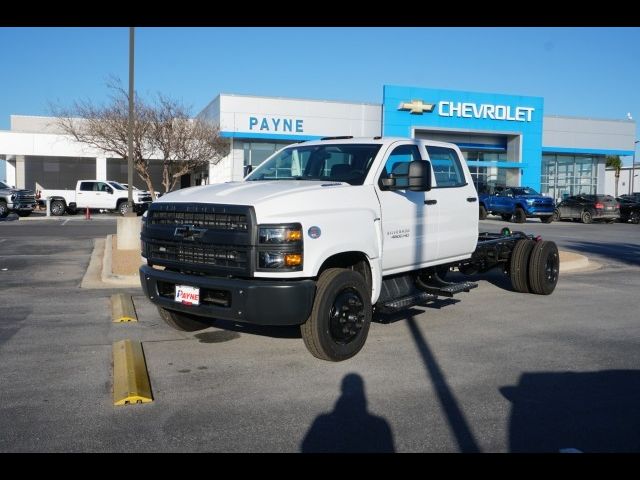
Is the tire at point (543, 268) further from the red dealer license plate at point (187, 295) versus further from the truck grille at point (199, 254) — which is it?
the red dealer license plate at point (187, 295)

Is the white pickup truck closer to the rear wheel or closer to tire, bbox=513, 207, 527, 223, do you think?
the rear wheel

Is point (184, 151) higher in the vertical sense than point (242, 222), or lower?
higher

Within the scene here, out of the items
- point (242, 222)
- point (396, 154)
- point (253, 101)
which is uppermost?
point (253, 101)

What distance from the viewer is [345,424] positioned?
4473 millimetres

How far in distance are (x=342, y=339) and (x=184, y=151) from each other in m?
29.5

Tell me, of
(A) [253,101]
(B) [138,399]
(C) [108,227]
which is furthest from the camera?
(A) [253,101]

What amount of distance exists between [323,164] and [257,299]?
84.5 inches

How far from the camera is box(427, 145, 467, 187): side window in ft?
25.5

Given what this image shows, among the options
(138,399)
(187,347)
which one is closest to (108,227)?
(187,347)

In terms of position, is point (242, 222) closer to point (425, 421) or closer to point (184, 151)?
point (425, 421)

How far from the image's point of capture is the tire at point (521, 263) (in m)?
9.70

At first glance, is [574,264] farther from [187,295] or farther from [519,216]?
[519,216]

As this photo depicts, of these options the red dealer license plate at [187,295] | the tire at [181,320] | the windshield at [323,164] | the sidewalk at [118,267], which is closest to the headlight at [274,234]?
the red dealer license plate at [187,295]

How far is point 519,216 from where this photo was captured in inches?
1260
